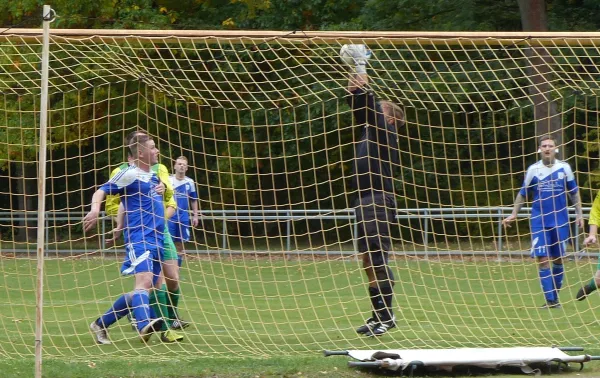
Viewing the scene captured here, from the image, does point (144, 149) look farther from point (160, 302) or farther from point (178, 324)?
point (178, 324)

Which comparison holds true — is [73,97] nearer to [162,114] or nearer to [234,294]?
[162,114]

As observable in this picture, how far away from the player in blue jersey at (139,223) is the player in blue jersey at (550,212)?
4019 mm

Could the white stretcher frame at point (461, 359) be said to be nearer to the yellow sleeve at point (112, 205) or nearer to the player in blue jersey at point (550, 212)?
the yellow sleeve at point (112, 205)

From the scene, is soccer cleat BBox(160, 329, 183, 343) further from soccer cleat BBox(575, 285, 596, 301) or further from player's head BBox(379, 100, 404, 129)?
soccer cleat BBox(575, 285, 596, 301)

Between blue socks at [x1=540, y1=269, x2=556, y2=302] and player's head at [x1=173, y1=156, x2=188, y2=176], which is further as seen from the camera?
player's head at [x1=173, y1=156, x2=188, y2=176]

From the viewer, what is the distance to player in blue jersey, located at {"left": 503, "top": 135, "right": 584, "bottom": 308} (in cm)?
1142

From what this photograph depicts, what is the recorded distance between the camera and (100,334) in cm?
896

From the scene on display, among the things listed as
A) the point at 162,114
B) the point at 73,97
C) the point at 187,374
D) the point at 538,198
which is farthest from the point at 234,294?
the point at 162,114

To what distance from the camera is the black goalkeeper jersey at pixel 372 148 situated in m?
9.12

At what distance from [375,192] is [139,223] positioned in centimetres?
192

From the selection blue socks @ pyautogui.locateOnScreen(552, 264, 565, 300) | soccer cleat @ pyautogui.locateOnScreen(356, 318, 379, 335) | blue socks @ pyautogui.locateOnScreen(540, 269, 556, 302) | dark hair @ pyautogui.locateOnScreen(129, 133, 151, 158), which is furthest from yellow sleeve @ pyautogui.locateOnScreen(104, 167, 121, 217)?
blue socks @ pyautogui.locateOnScreen(552, 264, 565, 300)

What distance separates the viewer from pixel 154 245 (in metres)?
8.94

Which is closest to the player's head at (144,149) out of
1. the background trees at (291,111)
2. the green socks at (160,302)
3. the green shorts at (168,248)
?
the green shorts at (168,248)

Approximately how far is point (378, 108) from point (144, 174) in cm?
198
